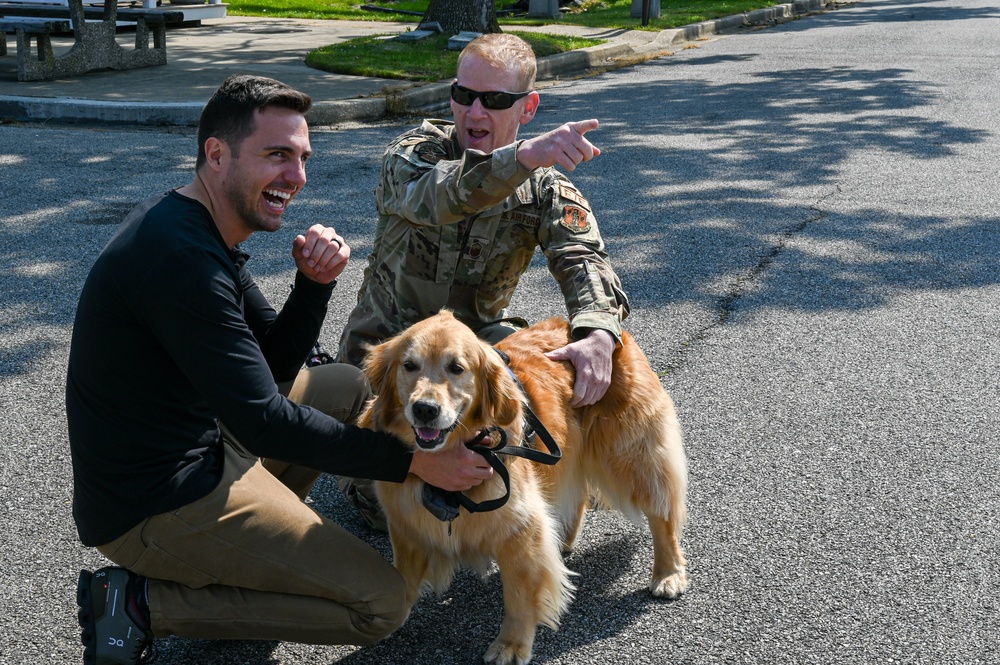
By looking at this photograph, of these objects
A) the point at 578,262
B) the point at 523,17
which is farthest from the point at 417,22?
the point at 578,262

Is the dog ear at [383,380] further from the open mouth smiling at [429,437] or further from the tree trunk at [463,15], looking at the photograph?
the tree trunk at [463,15]

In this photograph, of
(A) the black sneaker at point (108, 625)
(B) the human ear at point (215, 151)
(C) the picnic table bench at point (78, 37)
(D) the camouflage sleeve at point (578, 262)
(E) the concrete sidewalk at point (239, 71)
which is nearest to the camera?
(A) the black sneaker at point (108, 625)

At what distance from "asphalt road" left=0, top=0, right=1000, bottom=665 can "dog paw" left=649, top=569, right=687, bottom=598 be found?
0.05 meters

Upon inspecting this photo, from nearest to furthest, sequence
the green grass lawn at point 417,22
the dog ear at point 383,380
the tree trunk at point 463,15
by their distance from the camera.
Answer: the dog ear at point 383,380 < the green grass lawn at point 417,22 < the tree trunk at point 463,15

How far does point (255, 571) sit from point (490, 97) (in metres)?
1.88

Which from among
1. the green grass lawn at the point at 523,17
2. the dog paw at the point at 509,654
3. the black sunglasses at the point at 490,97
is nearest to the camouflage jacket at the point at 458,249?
the black sunglasses at the point at 490,97

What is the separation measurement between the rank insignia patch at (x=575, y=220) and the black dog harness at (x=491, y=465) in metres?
0.83

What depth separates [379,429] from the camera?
298cm

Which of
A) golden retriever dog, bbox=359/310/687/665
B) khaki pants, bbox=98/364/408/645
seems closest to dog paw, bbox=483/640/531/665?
golden retriever dog, bbox=359/310/687/665

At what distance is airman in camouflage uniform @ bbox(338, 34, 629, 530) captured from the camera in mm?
3270

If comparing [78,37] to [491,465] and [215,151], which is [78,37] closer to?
[215,151]

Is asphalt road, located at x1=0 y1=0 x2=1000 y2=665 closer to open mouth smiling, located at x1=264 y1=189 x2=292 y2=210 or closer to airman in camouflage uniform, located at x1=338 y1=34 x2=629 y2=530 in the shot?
airman in camouflage uniform, located at x1=338 y1=34 x2=629 y2=530

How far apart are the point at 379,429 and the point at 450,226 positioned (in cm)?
105

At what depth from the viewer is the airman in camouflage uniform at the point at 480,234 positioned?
3.27 metres
